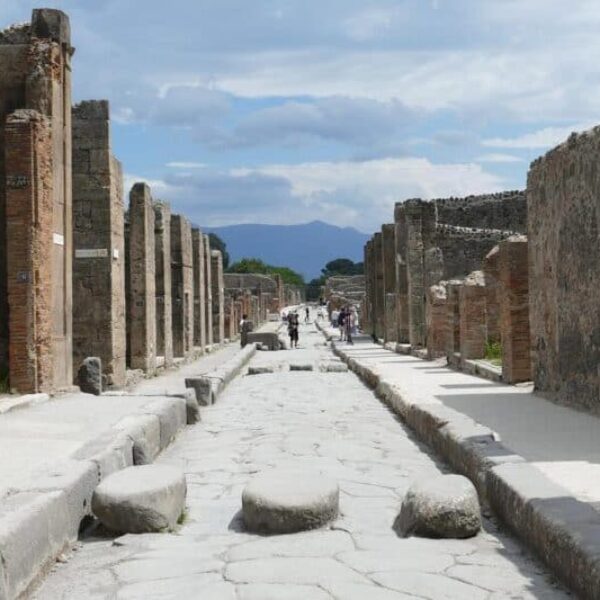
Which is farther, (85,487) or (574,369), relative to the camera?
(574,369)

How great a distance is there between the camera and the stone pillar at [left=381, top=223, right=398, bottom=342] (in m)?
28.8

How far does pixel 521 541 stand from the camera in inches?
192

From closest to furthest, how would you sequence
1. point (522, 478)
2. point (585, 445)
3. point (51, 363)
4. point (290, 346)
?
point (522, 478) < point (585, 445) < point (51, 363) < point (290, 346)

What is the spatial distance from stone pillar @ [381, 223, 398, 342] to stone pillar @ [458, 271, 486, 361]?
11771 mm

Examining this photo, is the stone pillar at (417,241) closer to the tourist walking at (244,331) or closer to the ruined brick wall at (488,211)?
the ruined brick wall at (488,211)

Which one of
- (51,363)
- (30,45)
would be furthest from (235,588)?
(30,45)

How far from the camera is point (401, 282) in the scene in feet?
86.3

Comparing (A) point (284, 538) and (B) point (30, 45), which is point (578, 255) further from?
(B) point (30, 45)

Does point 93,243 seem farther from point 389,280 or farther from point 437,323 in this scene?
point 389,280

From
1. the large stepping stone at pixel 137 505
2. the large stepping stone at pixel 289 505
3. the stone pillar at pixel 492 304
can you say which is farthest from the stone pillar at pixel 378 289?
the large stepping stone at pixel 137 505

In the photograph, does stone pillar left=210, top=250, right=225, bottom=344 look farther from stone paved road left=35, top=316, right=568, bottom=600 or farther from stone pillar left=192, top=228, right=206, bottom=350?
stone paved road left=35, top=316, right=568, bottom=600

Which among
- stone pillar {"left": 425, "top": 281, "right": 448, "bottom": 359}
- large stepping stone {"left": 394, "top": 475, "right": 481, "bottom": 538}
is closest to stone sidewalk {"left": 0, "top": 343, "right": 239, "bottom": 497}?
large stepping stone {"left": 394, "top": 475, "right": 481, "bottom": 538}

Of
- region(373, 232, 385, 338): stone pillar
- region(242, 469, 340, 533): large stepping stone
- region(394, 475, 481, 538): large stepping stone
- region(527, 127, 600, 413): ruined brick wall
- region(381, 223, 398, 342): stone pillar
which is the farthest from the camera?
region(373, 232, 385, 338): stone pillar

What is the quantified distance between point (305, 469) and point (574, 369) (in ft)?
15.0
